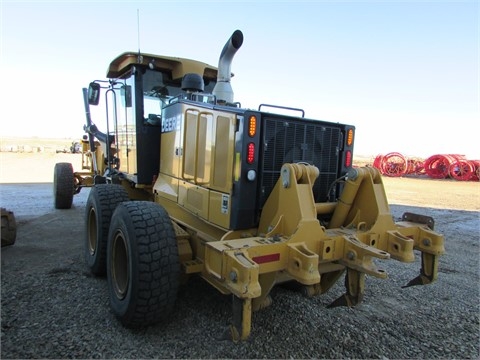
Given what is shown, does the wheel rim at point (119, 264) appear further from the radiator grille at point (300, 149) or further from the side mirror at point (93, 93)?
the side mirror at point (93, 93)

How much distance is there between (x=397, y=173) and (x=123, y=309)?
28.4 meters

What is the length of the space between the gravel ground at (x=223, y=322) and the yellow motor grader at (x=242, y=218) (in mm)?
285

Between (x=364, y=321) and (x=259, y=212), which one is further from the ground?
(x=259, y=212)

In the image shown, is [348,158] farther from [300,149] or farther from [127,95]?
[127,95]

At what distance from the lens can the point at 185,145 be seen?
4074 mm

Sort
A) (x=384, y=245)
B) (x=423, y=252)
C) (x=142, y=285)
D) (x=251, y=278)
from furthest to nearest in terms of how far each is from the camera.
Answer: (x=423, y=252) → (x=384, y=245) → (x=142, y=285) → (x=251, y=278)

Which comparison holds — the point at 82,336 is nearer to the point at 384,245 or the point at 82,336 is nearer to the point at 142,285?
the point at 142,285

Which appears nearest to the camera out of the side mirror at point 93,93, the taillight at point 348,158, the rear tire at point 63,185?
the taillight at point 348,158

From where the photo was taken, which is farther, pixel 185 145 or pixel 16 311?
pixel 185 145

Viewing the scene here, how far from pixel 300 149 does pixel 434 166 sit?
27211 mm

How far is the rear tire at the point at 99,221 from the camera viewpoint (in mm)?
4383

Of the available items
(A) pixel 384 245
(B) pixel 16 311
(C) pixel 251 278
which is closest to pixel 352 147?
(A) pixel 384 245

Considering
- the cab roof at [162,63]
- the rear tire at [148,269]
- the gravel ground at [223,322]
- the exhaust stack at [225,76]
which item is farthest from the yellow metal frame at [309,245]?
the cab roof at [162,63]

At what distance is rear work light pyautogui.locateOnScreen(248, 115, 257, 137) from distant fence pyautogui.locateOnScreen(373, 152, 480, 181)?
26.5 meters
